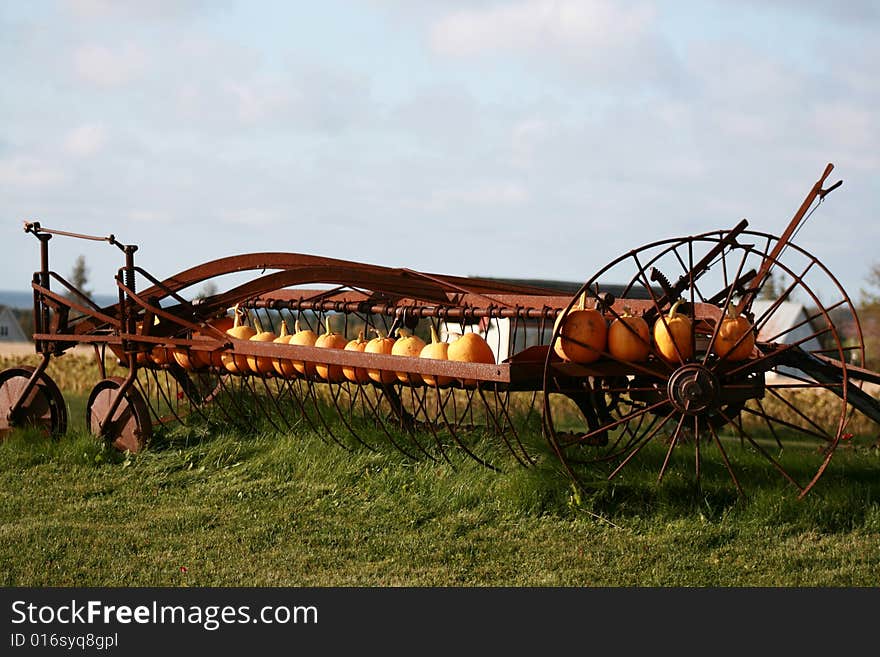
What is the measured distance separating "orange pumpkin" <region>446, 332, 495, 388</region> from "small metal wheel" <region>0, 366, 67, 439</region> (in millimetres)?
4178

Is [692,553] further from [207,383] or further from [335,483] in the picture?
[207,383]

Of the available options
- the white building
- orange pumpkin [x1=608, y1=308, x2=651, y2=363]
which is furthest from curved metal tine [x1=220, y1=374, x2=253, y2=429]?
the white building

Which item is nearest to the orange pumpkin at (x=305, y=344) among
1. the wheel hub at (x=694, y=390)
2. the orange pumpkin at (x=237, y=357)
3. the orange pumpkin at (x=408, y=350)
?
the orange pumpkin at (x=237, y=357)

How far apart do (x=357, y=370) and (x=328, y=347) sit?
0.40 m

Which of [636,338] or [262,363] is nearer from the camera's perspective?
[636,338]

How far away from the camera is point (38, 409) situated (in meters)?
8.66

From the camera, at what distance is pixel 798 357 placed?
6641 millimetres

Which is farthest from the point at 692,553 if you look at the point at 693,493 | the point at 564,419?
the point at 564,419

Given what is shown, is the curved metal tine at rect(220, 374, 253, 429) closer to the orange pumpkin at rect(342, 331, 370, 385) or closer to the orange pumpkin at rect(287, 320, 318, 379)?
the orange pumpkin at rect(287, 320, 318, 379)

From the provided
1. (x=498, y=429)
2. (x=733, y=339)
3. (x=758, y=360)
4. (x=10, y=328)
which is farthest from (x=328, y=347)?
(x=10, y=328)

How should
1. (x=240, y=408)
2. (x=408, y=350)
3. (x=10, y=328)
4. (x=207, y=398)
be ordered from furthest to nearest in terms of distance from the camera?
(x=10, y=328)
(x=207, y=398)
(x=240, y=408)
(x=408, y=350)

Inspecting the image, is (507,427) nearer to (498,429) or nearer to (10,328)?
(498,429)

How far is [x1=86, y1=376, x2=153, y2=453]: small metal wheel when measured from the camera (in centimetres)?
790

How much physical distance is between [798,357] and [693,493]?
1.19 metres
